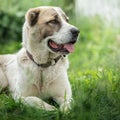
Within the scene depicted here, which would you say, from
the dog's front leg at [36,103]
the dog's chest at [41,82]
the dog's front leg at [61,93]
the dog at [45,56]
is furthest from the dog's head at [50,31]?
the dog's front leg at [36,103]

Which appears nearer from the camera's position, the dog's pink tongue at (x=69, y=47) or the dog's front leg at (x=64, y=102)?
the dog's front leg at (x=64, y=102)

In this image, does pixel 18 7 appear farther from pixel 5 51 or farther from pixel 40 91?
pixel 40 91

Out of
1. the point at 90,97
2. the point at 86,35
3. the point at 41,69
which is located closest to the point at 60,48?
the point at 41,69

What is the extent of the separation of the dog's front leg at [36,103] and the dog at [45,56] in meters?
0.11

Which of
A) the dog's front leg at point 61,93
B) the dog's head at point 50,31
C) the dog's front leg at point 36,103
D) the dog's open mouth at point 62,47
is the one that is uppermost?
the dog's head at point 50,31

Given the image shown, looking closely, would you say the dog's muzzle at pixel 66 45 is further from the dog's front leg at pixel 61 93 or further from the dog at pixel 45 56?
the dog's front leg at pixel 61 93

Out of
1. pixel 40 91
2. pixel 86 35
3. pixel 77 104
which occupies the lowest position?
pixel 86 35

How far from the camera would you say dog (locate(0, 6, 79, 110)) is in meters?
6.37

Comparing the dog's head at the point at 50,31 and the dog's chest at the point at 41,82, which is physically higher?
the dog's head at the point at 50,31

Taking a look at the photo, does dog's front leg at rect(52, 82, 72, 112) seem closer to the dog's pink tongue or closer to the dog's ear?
the dog's pink tongue

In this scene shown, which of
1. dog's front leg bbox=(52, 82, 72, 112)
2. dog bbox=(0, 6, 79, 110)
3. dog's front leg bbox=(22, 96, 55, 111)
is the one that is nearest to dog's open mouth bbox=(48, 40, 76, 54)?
dog bbox=(0, 6, 79, 110)

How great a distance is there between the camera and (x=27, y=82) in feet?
21.4

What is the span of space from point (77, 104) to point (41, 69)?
4.08 ft

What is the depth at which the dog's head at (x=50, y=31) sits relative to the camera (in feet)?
20.8
